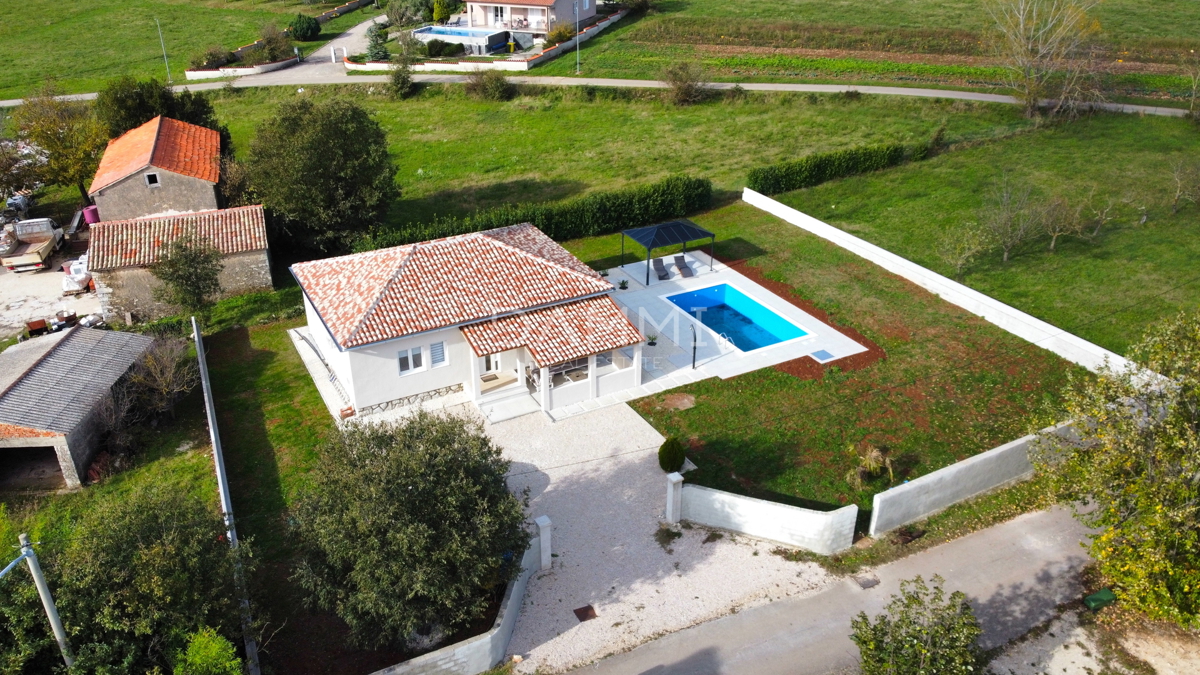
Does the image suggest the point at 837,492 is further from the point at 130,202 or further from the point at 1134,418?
the point at 130,202

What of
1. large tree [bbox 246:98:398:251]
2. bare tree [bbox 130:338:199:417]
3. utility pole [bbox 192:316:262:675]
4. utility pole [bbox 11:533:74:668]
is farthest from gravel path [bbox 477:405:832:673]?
large tree [bbox 246:98:398:251]

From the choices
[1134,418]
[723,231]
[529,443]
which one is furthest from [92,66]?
[1134,418]

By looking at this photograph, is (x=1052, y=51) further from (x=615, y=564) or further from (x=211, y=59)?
(x=211, y=59)

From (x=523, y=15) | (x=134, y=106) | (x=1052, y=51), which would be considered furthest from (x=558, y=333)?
(x=523, y=15)

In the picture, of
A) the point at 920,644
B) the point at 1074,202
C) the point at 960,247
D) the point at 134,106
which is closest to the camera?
the point at 920,644

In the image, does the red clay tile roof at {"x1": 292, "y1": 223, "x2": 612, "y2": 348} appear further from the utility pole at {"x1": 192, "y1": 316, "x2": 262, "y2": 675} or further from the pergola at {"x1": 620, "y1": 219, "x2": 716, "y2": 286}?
the pergola at {"x1": 620, "y1": 219, "x2": 716, "y2": 286}

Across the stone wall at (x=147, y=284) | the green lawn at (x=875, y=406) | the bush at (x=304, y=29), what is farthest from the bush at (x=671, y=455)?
the bush at (x=304, y=29)
